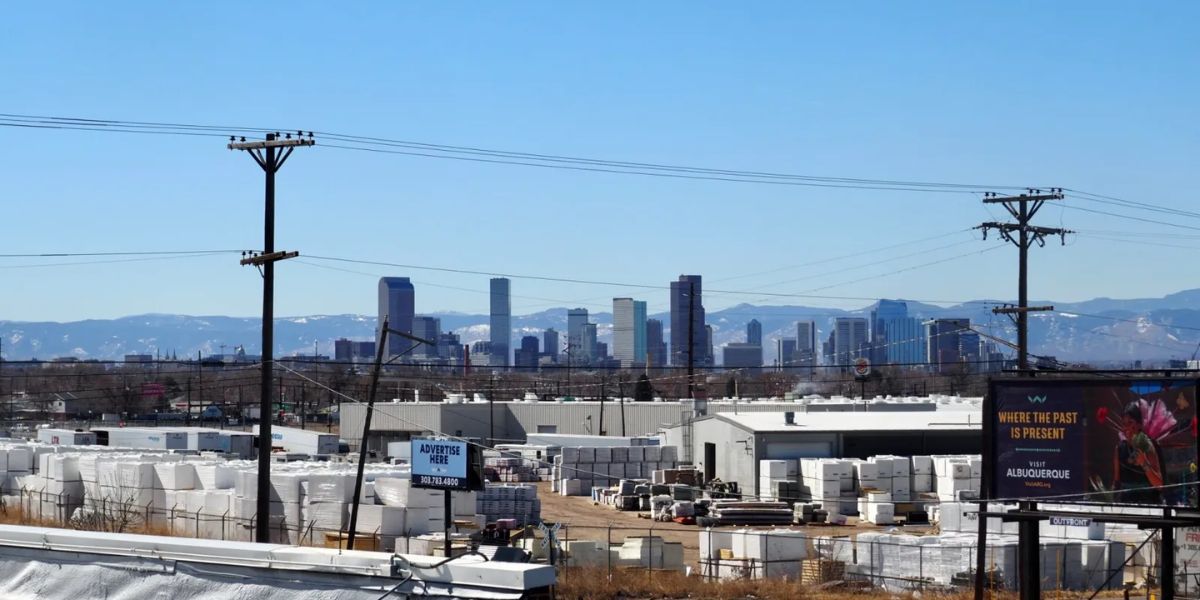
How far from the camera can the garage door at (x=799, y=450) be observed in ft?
194

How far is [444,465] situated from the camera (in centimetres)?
3011

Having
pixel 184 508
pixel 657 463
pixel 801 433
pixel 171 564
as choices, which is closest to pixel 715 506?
pixel 801 433

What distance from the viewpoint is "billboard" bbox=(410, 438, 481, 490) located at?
2970 centimetres

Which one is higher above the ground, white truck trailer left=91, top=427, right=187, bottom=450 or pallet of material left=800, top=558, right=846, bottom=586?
white truck trailer left=91, top=427, right=187, bottom=450

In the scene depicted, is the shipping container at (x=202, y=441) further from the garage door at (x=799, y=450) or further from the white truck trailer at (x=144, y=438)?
the garage door at (x=799, y=450)

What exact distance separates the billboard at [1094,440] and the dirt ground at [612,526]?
16081mm

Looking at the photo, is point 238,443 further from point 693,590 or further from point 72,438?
point 693,590

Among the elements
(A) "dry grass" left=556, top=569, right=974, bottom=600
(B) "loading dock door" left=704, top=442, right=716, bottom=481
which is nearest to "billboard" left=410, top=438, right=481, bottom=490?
(A) "dry grass" left=556, top=569, right=974, bottom=600

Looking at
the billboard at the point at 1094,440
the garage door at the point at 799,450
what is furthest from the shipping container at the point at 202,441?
the billboard at the point at 1094,440

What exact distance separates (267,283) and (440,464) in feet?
26.3

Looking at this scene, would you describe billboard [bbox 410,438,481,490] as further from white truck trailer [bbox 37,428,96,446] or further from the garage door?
white truck trailer [bbox 37,428,96,446]

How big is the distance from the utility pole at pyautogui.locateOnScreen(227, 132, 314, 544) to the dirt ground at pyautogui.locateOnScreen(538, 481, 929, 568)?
10.1 m

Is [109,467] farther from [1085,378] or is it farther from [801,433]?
[1085,378]

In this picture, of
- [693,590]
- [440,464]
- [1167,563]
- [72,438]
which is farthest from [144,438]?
[1167,563]
